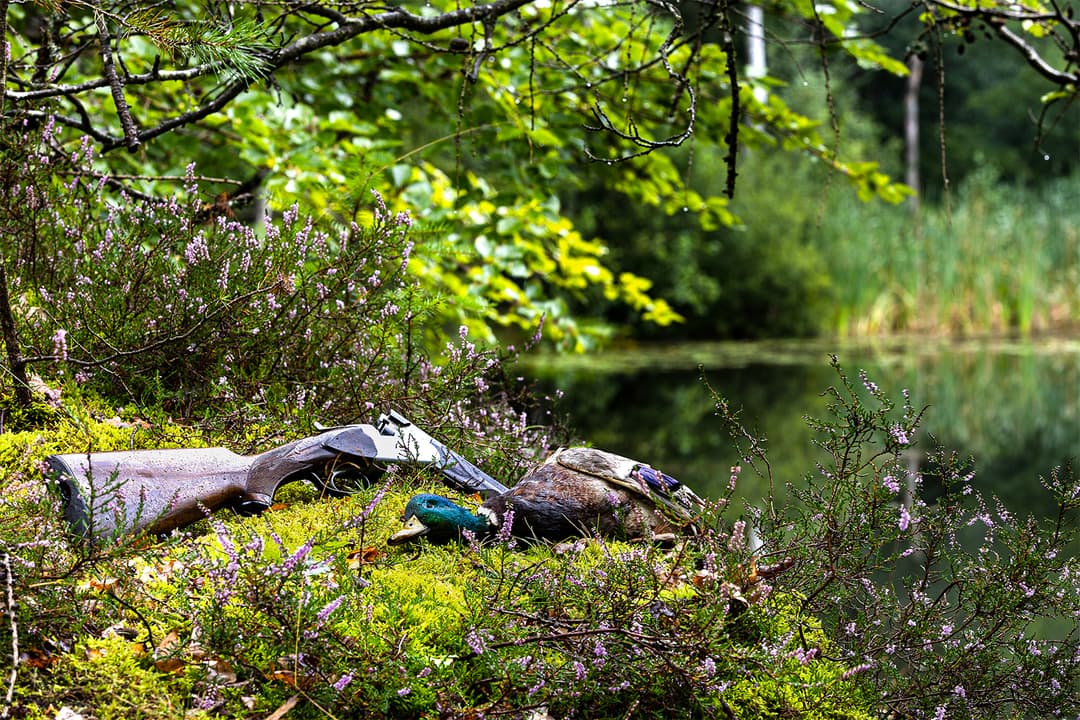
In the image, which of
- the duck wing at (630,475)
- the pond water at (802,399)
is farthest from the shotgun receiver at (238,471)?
the pond water at (802,399)

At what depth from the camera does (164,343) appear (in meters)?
3.39

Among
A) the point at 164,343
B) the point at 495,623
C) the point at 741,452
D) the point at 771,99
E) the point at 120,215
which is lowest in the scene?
the point at 495,623

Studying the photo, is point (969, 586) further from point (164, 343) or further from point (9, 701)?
point (164, 343)

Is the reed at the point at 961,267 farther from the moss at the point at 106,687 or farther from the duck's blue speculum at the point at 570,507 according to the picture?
the moss at the point at 106,687

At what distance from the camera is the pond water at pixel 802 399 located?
359 inches

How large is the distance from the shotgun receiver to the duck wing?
1.37 ft

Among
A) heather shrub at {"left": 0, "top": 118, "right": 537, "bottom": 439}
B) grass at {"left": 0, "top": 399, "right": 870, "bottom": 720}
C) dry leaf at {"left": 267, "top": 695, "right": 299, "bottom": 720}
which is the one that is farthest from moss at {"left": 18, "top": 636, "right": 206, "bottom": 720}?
heather shrub at {"left": 0, "top": 118, "right": 537, "bottom": 439}

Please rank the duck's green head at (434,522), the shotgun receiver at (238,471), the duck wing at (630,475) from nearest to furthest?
1. the shotgun receiver at (238,471)
2. the duck's green head at (434,522)
3. the duck wing at (630,475)

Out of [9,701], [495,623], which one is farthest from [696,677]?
[9,701]

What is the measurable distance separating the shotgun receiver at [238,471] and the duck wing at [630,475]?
16.4 inches

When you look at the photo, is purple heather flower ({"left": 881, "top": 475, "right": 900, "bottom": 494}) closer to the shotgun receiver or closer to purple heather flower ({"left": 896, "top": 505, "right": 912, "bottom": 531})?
purple heather flower ({"left": 896, "top": 505, "right": 912, "bottom": 531})

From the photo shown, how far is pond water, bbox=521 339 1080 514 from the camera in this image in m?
9.12

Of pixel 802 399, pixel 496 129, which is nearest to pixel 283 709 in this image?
pixel 496 129

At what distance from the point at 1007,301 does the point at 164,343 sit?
20.6m
